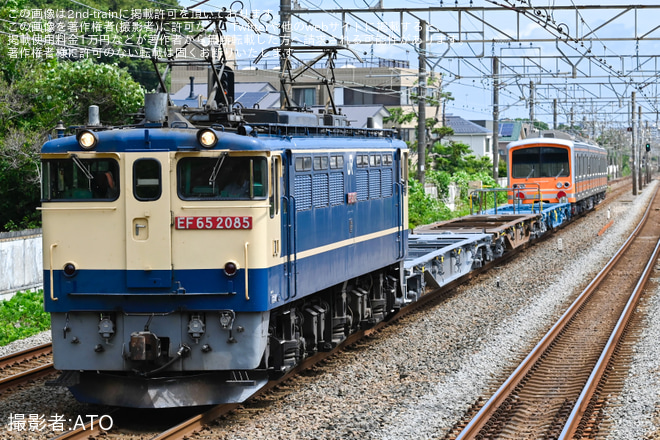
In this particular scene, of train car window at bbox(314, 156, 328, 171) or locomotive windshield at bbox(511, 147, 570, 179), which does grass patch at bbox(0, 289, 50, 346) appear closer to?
train car window at bbox(314, 156, 328, 171)

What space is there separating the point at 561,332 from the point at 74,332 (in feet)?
26.6

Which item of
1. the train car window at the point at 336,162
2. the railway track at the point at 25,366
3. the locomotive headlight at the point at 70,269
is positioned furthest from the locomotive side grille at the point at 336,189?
the railway track at the point at 25,366

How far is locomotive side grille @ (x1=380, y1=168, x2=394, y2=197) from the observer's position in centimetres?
1361

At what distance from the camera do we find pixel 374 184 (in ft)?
43.2

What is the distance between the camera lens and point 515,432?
369 inches

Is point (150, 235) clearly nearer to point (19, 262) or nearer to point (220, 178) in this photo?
point (220, 178)

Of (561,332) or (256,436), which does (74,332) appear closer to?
Answer: (256,436)

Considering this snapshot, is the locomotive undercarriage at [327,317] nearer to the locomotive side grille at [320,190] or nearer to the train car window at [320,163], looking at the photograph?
the locomotive side grille at [320,190]

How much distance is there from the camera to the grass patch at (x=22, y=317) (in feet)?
48.6

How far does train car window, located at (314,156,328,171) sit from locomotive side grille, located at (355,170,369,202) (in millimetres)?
1227

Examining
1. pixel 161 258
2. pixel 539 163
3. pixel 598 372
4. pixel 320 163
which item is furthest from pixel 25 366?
pixel 539 163

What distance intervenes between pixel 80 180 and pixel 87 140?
15.6 inches

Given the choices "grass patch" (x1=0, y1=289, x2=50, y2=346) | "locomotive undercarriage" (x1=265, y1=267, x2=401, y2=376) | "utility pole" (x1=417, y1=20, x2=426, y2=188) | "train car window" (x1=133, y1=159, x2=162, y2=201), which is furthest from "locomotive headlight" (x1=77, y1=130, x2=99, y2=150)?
"utility pole" (x1=417, y1=20, x2=426, y2=188)

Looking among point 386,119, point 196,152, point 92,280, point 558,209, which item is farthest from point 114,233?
point 386,119
